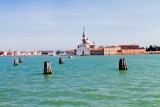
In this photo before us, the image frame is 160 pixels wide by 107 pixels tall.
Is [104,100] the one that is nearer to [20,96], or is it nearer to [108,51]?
[20,96]

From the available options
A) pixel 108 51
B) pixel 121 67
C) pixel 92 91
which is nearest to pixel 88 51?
pixel 108 51

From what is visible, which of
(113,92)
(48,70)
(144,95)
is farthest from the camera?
(48,70)

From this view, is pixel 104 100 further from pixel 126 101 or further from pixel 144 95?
pixel 144 95

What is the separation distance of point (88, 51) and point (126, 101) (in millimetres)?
179751

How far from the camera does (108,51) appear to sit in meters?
199

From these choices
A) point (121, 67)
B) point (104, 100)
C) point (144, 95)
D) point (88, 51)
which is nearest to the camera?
point (104, 100)

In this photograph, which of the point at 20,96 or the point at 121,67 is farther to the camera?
the point at 121,67

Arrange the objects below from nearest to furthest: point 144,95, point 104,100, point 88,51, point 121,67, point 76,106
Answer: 1. point 76,106
2. point 104,100
3. point 144,95
4. point 121,67
5. point 88,51

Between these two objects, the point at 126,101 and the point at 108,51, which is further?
the point at 108,51

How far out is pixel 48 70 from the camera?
134 feet

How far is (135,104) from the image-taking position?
58.6ft

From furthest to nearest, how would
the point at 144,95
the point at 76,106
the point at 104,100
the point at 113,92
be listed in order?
the point at 113,92
the point at 144,95
the point at 104,100
the point at 76,106

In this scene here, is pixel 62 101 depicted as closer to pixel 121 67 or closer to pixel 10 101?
pixel 10 101

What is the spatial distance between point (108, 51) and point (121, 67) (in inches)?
6028
